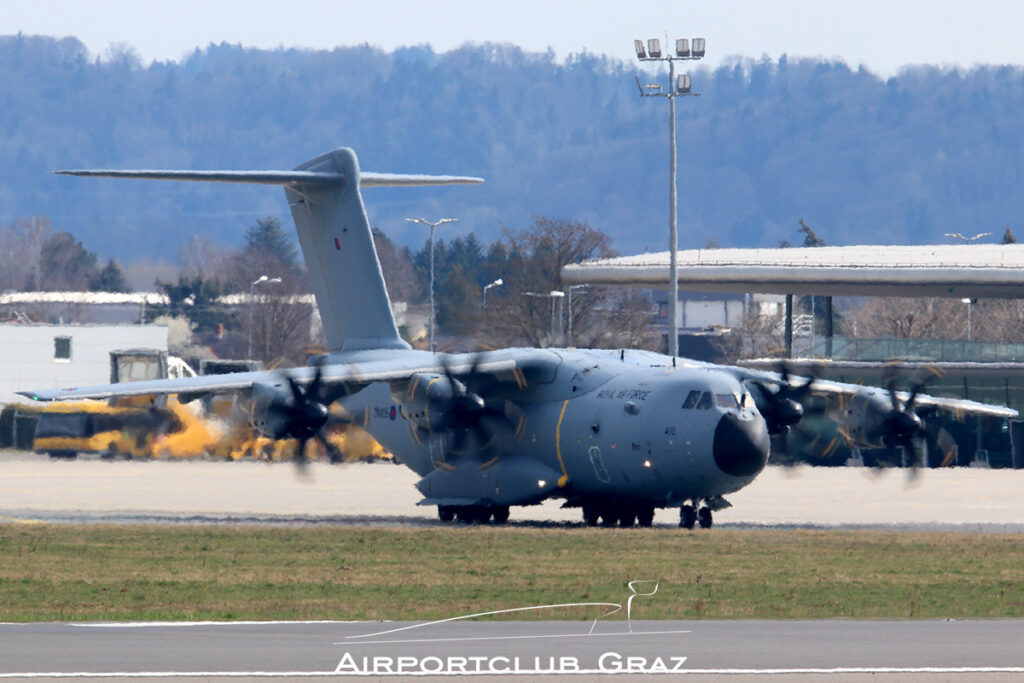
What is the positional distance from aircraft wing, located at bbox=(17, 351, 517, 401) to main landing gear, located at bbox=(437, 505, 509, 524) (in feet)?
10.2

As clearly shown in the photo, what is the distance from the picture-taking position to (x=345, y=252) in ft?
129

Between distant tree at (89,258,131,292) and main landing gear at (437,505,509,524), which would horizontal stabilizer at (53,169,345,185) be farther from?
distant tree at (89,258,131,292)

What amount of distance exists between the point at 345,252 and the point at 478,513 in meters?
6.97

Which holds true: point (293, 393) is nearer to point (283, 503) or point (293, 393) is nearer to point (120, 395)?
point (120, 395)

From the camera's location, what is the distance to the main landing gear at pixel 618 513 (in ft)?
119

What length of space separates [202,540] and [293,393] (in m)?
4.55

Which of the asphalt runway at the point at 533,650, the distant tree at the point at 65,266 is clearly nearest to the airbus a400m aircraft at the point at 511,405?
the asphalt runway at the point at 533,650

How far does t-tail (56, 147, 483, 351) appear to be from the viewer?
39.1m

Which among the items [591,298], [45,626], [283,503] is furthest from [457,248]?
[45,626]

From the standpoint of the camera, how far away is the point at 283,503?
42.3 m

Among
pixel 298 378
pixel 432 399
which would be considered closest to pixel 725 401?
pixel 432 399

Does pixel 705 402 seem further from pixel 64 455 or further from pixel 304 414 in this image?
pixel 64 455

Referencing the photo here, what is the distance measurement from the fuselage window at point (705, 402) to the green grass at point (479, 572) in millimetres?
2459

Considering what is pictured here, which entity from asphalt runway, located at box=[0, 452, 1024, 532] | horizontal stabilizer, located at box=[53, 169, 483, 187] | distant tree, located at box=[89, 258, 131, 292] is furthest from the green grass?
distant tree, located at box=[89, 258, 131, 292]
